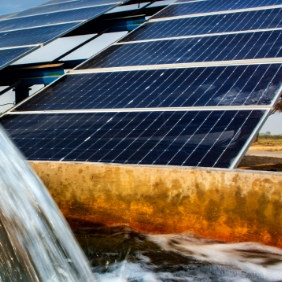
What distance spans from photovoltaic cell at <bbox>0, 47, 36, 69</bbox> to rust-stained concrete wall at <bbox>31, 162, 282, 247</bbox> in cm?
489

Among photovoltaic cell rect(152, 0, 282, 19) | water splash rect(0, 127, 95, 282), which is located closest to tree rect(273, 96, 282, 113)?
photovoltaic cell rect(152, 0, 282, 19)

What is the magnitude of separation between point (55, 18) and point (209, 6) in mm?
5397

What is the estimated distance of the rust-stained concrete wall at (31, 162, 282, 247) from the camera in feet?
18.2

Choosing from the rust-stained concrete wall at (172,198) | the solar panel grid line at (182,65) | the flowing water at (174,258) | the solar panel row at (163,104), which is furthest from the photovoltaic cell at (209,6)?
the flowing water at (174,258)

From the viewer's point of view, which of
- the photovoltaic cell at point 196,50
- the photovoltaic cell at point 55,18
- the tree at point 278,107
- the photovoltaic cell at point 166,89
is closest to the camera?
the photovoltaic cell at point 166,89

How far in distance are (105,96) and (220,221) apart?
4264mm

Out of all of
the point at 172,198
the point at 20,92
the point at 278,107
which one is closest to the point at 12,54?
the point at 20,92

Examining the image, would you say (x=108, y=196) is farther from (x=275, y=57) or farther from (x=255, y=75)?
(x=275, y=57)

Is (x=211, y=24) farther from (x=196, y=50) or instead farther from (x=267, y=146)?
(x=267, y=146)

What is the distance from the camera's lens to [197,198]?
591 cm

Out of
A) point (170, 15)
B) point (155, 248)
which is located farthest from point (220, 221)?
point (170, 15)

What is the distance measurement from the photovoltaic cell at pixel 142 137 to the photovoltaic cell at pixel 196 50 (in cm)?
252

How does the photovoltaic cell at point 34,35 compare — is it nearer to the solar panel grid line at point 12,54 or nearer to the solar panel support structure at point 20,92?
the solar panel grid line at point 12,54

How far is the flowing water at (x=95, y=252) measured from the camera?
14.3ft
